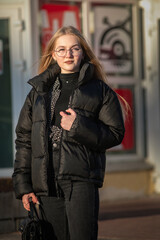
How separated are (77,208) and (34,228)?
273mm

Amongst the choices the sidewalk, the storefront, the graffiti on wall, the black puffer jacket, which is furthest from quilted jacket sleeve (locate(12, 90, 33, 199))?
the graffiti on wall

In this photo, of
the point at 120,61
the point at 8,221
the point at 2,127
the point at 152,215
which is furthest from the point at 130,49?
the point at 8,221

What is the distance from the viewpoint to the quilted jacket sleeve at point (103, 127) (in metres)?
3.49

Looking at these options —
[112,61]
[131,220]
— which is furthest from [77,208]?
[112,61]

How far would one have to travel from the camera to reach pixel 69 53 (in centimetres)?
365

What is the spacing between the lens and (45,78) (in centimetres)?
376

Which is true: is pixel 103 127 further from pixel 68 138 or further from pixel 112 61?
pixel 112 61

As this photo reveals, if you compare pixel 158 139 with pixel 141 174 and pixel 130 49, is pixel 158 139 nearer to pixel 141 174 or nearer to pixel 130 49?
pixel 141 174

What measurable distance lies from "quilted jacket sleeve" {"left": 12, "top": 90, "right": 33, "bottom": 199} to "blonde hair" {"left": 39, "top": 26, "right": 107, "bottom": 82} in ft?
1.18

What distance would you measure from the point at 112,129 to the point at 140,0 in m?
6.39

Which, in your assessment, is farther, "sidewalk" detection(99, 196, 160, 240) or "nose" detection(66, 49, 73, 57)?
"sidewalk" detection(99, 196, 160, 240)

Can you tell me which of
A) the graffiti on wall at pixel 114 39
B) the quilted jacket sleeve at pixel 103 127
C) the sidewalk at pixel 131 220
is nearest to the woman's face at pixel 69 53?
the quilted jacket sleeve at pixel 103 127

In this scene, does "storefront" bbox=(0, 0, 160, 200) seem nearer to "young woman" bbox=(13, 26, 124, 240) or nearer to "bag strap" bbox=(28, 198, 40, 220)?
"young woman" bbox=(13, 26, 124, 240)

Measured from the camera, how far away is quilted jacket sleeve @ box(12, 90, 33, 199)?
12.0 ft
